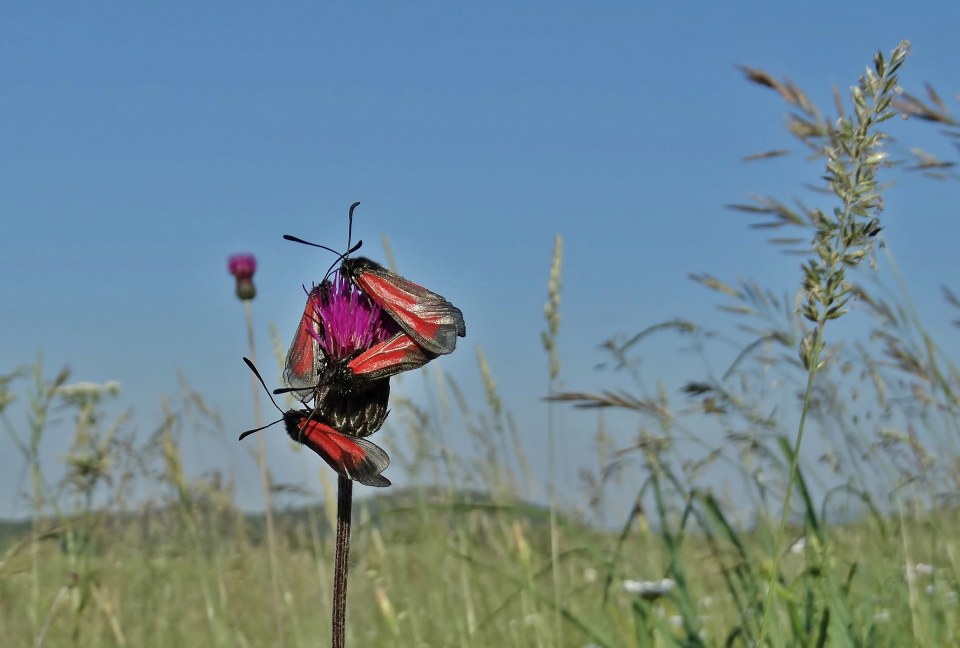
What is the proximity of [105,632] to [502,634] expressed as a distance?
213cm

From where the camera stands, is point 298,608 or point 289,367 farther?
point 298,608

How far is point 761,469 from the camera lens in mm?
3584

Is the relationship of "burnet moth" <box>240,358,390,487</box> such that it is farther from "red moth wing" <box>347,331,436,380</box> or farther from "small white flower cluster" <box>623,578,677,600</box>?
"small white flower cluster" <box>623,578,677,600</box>

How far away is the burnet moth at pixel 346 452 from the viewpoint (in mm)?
1251

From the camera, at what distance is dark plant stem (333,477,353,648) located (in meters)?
1.17

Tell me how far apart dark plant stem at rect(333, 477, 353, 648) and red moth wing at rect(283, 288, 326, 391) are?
30 cm

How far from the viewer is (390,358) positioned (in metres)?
1.41

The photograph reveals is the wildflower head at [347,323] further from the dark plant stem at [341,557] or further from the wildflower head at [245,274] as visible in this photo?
the wildflower head at [245,274]

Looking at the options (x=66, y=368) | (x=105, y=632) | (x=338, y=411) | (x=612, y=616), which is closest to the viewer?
(x=338, y=411)

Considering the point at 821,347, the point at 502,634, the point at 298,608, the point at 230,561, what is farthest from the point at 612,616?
Result: the point at 230,561

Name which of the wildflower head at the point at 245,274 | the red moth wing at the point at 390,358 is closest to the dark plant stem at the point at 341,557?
the red moth wing at the point at 390,358

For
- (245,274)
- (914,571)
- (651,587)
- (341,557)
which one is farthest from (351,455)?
(914,571)

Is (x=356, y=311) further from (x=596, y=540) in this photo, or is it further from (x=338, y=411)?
(x=596, y=540)

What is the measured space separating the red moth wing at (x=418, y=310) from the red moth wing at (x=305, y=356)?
9cm
